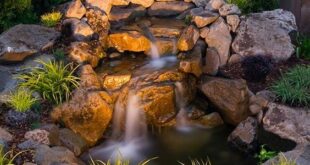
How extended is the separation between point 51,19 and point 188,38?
3017 millimetres

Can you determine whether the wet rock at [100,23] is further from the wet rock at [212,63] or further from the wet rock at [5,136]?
the wet rock at [5,136]

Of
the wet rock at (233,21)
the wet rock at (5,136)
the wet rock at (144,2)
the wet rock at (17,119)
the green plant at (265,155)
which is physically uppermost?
the wet rock at (144,2)

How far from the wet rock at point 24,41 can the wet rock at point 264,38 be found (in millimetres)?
3890

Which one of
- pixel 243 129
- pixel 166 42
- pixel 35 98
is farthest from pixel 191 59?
pixel 35 98

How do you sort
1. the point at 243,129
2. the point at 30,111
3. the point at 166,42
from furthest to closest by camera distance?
the point at 166,42
the point at 243,129
the point at 30,111

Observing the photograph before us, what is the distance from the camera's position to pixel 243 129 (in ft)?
26.5

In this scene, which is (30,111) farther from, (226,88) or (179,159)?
(226,88)

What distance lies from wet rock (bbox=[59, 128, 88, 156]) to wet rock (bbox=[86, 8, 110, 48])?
253 cm

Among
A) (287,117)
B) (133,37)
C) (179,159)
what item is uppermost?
(133,37)

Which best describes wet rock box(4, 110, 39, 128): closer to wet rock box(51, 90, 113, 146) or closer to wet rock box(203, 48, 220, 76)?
wet rock box(51, 90, 113, 146)

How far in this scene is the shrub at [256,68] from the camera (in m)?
8.70

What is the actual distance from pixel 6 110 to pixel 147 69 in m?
2.89

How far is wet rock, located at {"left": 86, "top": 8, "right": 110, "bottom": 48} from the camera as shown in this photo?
9.50 meters

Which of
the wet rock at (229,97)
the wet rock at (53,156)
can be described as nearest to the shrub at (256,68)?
the wet rock at (229,97)
